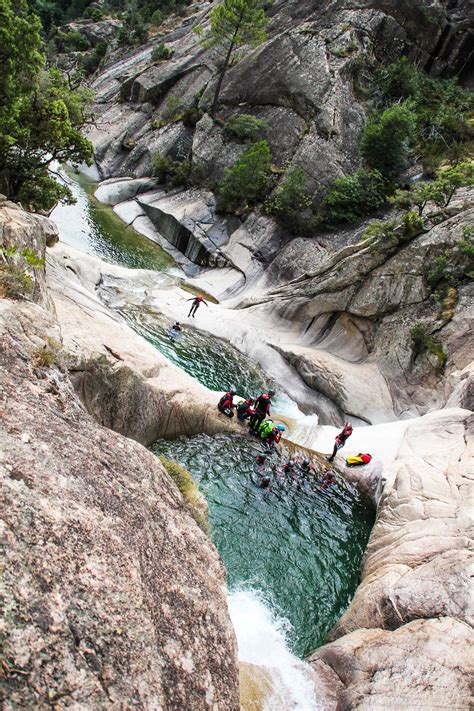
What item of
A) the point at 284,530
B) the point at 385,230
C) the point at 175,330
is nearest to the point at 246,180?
the point at 385,230

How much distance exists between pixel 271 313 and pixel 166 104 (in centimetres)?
4336

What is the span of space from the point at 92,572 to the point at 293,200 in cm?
3873

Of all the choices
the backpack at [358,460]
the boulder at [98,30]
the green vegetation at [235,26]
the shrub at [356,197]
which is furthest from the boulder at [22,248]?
the boulder at [98,30]

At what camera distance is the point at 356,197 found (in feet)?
121

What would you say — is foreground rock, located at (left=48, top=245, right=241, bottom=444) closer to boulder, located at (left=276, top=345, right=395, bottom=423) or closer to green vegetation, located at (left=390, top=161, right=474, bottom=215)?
boulder, located at (left=276, top=345, right=395, bottom=423)

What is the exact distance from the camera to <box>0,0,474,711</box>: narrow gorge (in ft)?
17.6

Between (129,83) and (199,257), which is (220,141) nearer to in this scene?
(199,257)

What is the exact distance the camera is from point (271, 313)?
2994cm

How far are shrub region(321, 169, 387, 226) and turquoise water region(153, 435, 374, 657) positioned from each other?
2674cm

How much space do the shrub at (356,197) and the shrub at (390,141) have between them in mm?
2262

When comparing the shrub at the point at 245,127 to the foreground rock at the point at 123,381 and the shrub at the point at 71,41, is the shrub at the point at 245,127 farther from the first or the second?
the shrub at the point at 71,41

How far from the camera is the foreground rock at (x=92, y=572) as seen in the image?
4070 millimetres

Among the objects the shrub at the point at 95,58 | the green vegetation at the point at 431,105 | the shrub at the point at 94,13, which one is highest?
the shrub at the point at 94,13

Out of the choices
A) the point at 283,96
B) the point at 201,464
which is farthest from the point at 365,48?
the point at 201,464
